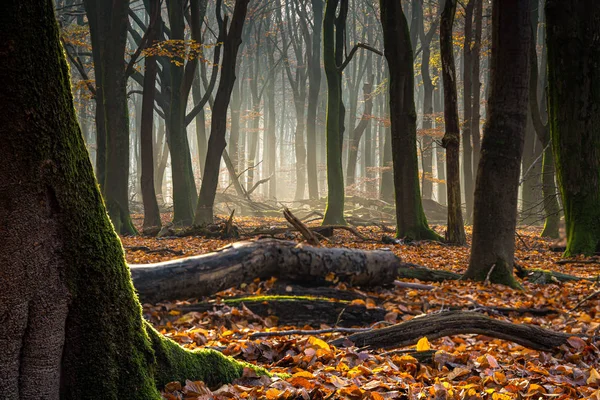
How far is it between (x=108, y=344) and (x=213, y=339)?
6.85ft

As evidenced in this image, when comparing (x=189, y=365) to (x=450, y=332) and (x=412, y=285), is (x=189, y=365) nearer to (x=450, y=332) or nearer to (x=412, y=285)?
(x=450, y=332)

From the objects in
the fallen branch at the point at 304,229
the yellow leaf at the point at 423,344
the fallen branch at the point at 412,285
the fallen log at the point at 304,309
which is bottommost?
the fallen branch at the point at 412,285

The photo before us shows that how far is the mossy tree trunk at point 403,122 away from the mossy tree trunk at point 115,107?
22.3ft

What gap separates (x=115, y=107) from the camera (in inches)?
539

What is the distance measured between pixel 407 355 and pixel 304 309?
1.85 metres

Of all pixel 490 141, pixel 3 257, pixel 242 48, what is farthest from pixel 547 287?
pixel 242 48

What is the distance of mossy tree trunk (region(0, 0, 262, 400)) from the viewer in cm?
194

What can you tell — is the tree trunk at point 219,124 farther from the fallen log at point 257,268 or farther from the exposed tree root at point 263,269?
the fallen log at point 257,268

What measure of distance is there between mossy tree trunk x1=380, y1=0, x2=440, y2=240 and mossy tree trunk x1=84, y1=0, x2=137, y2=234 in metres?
6.79

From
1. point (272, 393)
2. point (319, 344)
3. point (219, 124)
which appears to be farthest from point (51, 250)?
point (219, 124)

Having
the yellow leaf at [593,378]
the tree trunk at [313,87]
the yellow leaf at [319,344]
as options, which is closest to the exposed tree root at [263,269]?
the yellow leaf at [319,344]

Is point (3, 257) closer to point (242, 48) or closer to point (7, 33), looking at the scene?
point (7, 33)

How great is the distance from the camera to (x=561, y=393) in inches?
115

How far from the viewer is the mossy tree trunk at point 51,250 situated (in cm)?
194
